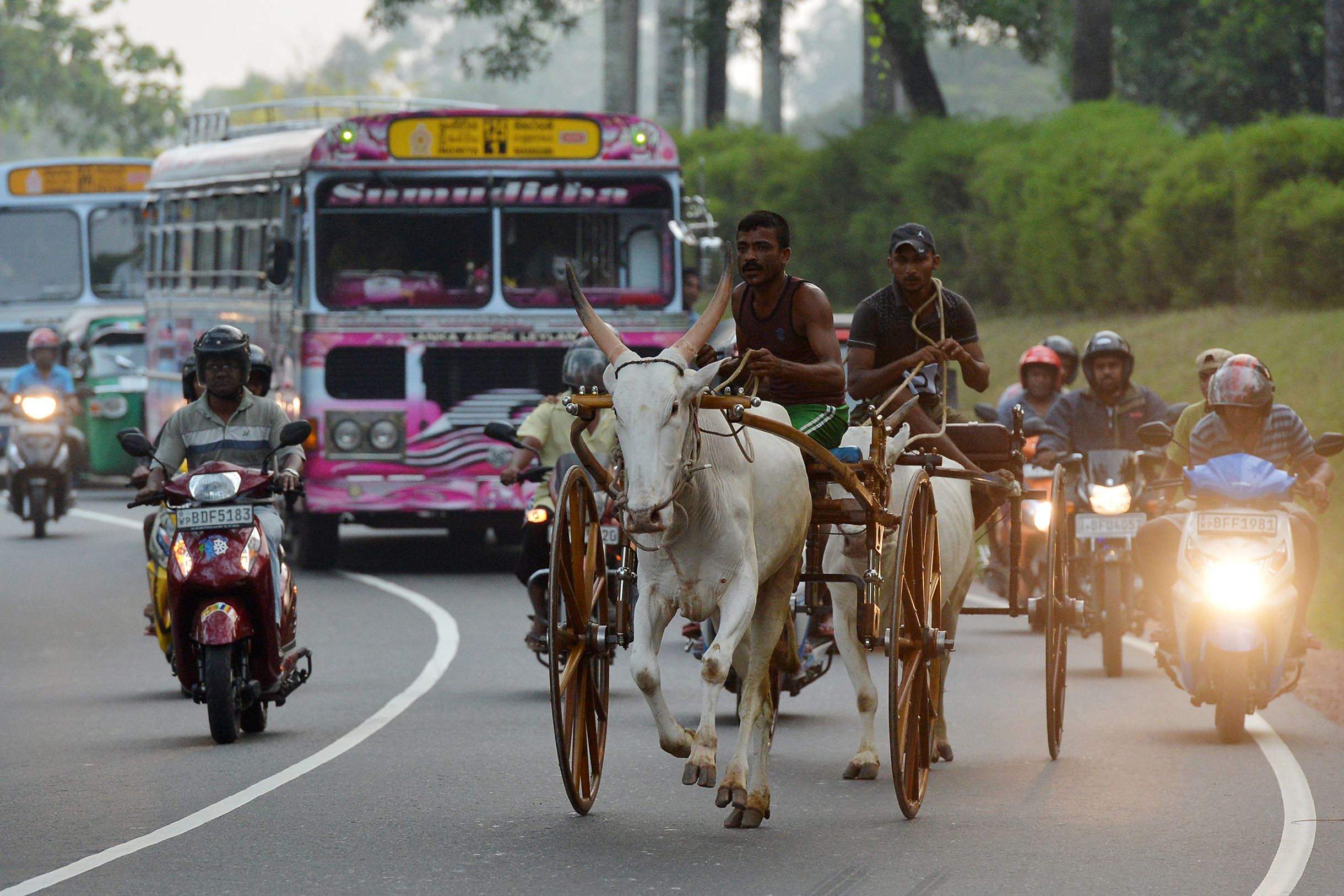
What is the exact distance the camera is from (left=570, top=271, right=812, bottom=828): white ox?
24.6 feet

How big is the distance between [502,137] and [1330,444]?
8886 mm

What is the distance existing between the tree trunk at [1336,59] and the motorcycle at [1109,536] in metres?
12.7

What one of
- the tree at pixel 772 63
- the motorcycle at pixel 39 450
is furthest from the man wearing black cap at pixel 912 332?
the tree at pixel 772 63

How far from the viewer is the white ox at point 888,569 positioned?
9.18 metres

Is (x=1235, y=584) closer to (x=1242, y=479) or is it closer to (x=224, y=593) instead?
(x=1242, y=479)

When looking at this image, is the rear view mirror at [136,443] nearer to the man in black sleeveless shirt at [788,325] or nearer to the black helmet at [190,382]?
the black helmet at [190,382]

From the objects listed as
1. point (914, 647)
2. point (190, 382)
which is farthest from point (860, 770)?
point (190, 382)

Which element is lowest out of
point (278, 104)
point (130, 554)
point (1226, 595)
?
point (130, 554)

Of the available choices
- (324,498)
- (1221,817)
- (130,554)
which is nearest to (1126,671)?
(1221,817)

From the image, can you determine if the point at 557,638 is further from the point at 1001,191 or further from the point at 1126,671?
the point at 1001,191

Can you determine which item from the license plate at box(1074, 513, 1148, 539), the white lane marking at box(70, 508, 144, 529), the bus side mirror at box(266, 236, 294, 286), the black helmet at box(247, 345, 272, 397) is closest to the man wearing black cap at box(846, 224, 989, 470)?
the license plate at box(1074, 513, 1148, 539)

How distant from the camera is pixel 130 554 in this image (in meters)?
20.6

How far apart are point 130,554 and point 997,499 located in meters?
12.3

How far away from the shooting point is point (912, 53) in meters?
33.2
